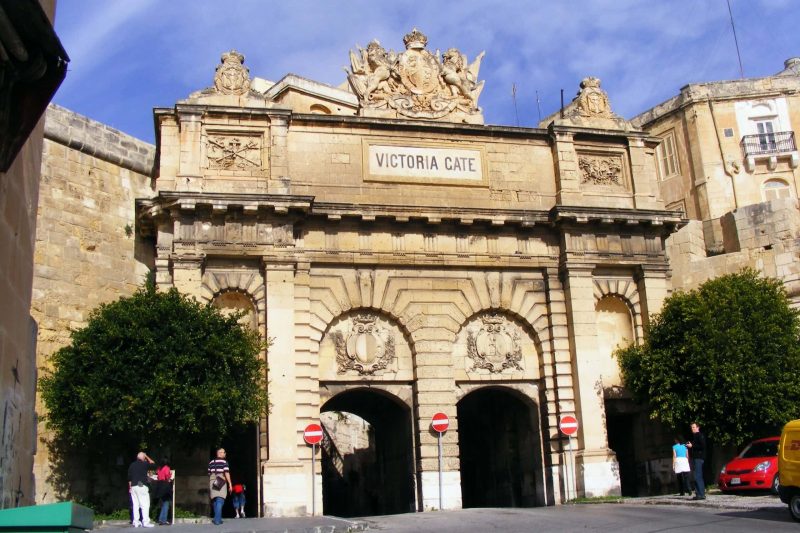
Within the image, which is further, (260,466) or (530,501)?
(530,501)

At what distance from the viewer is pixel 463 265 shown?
2295 cm

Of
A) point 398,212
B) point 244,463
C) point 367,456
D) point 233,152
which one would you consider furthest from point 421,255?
point 367,456

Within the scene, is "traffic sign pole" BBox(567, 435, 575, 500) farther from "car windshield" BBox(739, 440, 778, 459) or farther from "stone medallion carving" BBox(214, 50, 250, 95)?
"stone medallion carving" BBox(214, 50, 250, 95)

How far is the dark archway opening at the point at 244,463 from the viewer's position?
74.7 feet

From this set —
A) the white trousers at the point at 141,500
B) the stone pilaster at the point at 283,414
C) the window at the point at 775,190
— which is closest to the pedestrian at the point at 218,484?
the white trousers at the point at 141,500

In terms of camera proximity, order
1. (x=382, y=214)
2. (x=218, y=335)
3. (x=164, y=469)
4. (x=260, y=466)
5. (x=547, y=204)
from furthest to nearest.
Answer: (x=547, y=204) → (x=382, y=214) → (x=260, y=466) → (x=218, y=335) → (x=164, y=469)

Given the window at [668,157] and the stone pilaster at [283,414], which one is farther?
the window at [668,157]

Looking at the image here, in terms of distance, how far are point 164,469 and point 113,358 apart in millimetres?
2509

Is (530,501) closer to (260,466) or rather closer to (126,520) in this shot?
(260,466)

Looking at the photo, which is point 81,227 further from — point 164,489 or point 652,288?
point 652,288

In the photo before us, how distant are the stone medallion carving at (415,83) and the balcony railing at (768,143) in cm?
1868

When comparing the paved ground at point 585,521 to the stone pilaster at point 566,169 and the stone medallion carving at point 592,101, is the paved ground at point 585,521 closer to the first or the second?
the stone pilaster at point 566,169

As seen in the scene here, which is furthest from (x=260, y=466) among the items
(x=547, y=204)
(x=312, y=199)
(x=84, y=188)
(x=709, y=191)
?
(x=709, y=191)

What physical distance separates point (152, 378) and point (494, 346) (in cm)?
899
